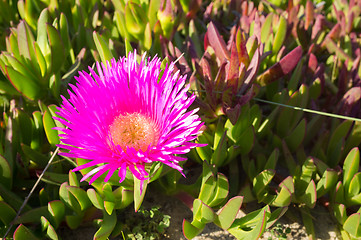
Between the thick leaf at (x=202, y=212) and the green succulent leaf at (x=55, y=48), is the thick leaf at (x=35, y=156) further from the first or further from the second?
the thick leaf at (x=202, y=212)

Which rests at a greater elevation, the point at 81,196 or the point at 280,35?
the point at 280,35

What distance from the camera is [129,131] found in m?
1.00

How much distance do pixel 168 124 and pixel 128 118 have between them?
0.19m

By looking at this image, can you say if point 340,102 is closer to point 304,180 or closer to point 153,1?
point 304,180

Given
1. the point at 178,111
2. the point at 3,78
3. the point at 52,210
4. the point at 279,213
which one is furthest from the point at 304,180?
the point at 3,78

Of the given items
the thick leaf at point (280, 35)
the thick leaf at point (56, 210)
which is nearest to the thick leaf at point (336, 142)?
the thick leaf at point (280, 35)

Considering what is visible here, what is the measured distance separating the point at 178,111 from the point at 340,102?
819 mm

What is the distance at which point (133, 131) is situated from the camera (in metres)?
1.00

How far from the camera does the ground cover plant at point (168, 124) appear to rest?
3.06 feet

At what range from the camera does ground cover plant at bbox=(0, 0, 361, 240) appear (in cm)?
93

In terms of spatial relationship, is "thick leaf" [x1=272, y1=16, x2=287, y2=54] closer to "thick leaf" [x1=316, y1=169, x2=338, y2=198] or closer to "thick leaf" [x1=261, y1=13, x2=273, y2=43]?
"thick leaf" [x1=261, y1=13, x2=273, y2=43]

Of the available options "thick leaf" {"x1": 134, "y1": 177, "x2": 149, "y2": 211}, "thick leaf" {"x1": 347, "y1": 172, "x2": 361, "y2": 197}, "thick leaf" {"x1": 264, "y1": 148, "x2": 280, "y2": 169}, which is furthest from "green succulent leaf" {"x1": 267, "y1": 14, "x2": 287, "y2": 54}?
"thick leaf" {"x1": 134, "y1": 177, "x2": 149, "y2": 211}

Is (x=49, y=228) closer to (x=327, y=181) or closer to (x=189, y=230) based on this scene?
(x=189, y=230)

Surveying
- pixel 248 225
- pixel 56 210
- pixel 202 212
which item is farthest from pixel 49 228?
pixel 248 225
